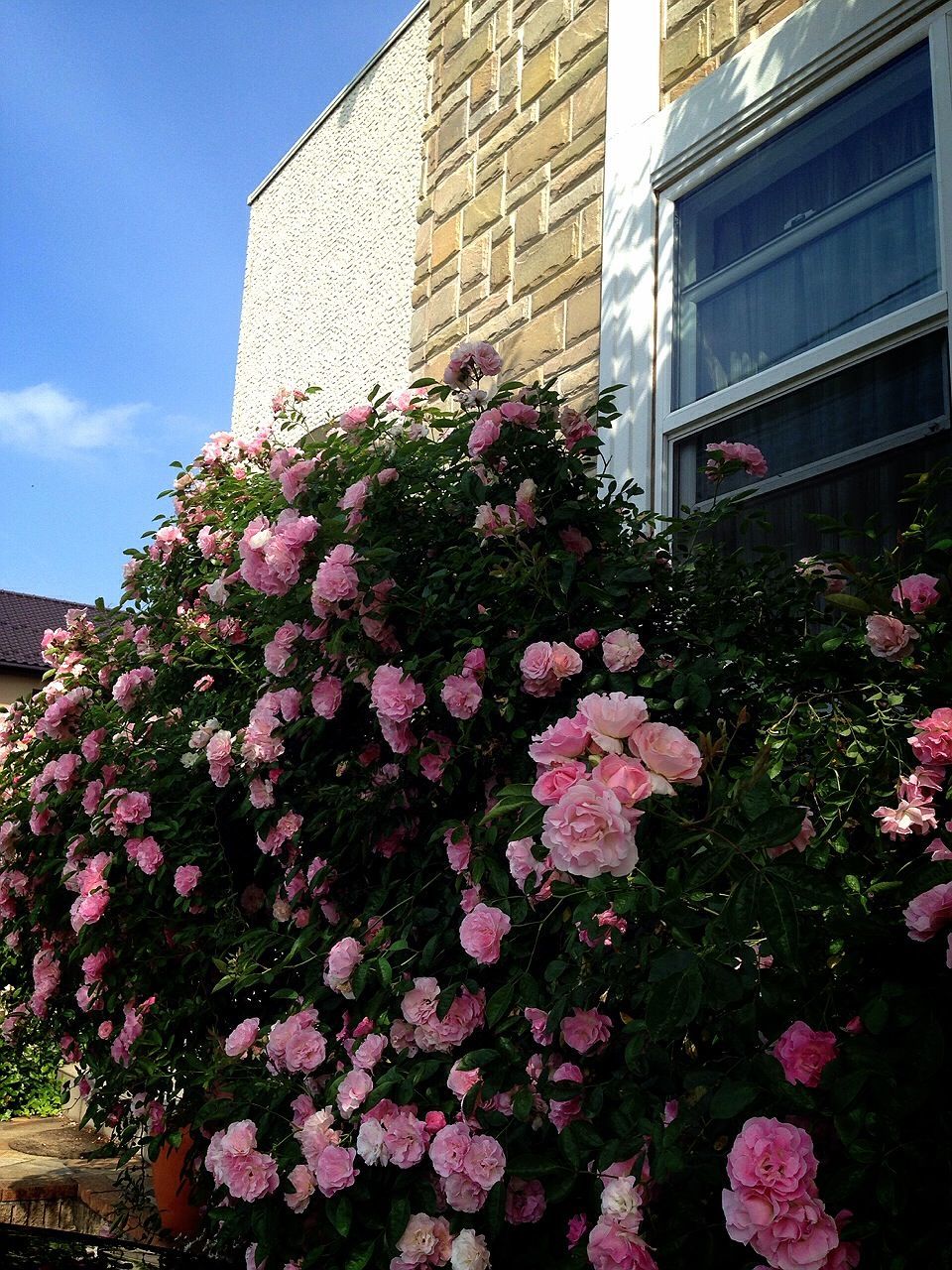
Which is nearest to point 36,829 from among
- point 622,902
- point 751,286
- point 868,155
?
point 622,902

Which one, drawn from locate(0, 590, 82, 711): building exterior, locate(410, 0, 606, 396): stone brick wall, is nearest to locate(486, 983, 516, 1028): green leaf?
locate(410, 0, 606, 396): stone brick wall

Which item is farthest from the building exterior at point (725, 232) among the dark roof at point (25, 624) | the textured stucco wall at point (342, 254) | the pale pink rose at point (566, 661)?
the dark roof at point (25, 624)

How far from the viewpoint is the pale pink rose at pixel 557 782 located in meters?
1.24

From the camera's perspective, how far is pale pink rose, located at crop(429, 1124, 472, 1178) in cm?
150

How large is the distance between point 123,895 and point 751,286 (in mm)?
2405

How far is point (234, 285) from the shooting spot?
6.57 meters

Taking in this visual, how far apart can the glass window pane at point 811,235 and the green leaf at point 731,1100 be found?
1993 mm

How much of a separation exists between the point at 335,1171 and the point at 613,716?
917 millimetres

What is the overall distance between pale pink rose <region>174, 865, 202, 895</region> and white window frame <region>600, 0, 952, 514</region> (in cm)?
165

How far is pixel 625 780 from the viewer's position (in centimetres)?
121

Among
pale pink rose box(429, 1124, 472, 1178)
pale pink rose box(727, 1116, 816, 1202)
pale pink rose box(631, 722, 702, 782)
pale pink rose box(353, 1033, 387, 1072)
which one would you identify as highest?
pale pink rose box(631, 722, 702, 782)

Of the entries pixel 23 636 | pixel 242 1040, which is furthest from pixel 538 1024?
pixel 23 636

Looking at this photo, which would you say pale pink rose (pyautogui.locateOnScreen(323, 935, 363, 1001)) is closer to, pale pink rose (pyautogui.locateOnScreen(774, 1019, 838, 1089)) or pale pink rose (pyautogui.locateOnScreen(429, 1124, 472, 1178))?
pale pink rose (pyautogui.locateOnScreen(429, 1124, 472, 1178))

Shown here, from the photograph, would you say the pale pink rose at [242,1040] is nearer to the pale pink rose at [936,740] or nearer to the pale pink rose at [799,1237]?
the pale pink rose at [799,1237]
